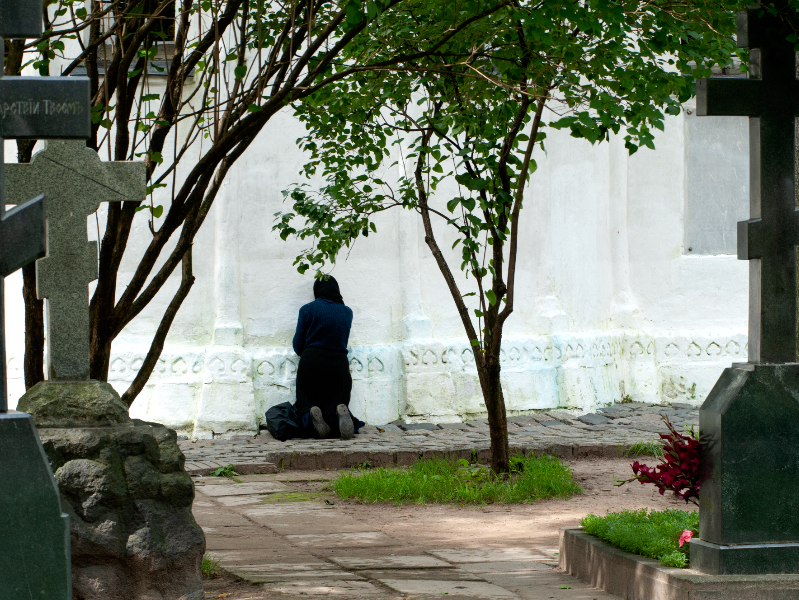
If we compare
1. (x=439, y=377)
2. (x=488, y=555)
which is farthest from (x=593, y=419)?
(x=488, y=555)

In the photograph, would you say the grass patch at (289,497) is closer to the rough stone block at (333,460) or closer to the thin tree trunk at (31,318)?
the rough stone block at (333,460)

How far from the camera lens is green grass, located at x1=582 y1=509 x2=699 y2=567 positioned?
14.6 ft

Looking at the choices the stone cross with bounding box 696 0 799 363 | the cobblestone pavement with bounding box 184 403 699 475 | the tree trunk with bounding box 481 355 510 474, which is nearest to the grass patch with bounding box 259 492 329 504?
the cobblestone pavement with bounding box 184 403 699 475

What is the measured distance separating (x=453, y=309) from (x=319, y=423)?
89.0 inches

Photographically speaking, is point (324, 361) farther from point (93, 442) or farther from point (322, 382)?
point (93, 442)

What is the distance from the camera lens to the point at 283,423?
10.1 m

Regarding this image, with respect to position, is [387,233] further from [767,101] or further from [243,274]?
[767,101]

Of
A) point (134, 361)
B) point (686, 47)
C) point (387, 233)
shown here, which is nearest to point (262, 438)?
point (134, 361)

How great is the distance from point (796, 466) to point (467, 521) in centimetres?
291

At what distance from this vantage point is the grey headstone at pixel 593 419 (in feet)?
36.3

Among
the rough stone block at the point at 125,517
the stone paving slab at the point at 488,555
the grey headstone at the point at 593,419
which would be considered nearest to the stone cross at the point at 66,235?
the rough stone block at the point at 125,517

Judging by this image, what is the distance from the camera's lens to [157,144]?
4.97m

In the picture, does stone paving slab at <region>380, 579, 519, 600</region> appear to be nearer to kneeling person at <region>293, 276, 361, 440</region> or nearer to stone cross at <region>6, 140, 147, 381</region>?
stone cross at <region>6, 140, 147, 381</region>

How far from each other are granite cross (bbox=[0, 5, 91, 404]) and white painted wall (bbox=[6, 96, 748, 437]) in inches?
288
